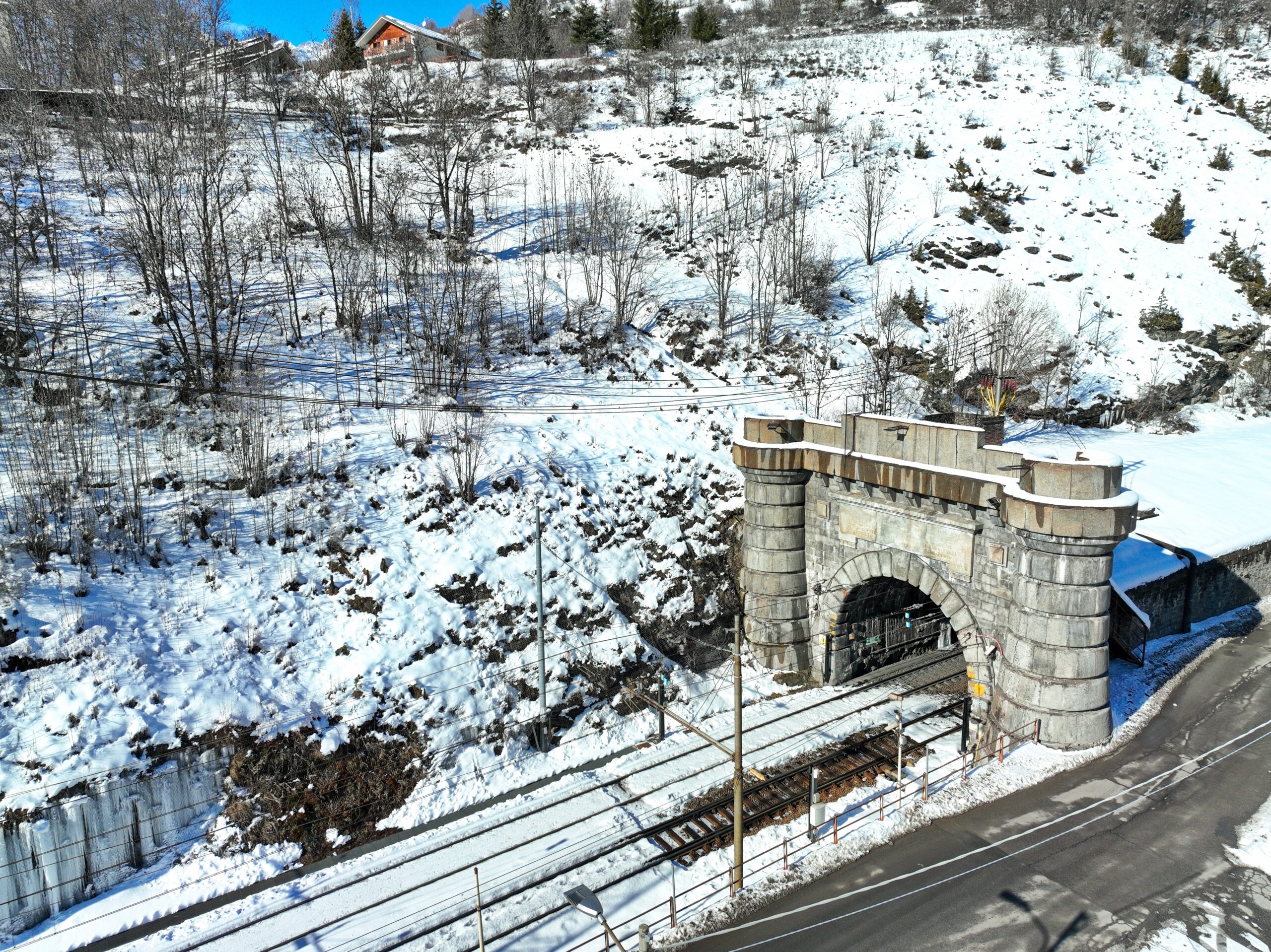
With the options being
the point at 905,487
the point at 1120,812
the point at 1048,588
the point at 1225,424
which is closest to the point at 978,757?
the point at 1120,812

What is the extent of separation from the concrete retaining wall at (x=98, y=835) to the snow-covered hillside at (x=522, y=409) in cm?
50

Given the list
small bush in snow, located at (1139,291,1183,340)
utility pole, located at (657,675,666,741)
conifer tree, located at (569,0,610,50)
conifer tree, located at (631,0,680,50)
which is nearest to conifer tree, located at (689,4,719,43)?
conifer tree, located at (631,0,680,50)

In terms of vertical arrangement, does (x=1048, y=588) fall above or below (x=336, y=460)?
below

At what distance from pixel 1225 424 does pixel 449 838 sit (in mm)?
42596

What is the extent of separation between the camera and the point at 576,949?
1195cm

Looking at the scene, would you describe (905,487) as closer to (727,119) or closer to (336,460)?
(336,460)

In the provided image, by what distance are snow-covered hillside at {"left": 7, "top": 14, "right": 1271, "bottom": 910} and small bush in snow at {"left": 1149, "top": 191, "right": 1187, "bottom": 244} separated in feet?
4.65

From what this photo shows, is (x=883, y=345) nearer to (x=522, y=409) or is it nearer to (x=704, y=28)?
(x=522, y=409)

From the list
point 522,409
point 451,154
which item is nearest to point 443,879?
point 522,409

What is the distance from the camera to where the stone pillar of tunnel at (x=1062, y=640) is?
14.7 m

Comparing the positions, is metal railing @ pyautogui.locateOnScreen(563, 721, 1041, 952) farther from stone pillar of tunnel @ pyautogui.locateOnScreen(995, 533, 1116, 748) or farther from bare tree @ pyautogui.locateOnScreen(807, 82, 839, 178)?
bare tree @ pyautogui.locateOnScreen(807, 82, 839, 178)

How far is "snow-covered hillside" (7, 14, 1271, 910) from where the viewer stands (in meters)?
16.9

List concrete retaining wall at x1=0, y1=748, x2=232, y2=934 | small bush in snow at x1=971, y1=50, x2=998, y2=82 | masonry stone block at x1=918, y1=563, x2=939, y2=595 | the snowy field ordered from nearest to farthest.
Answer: the snowy field, concrete retaining wall at x1=0, y1=748, x2=232, y2=934, masonry stone block at x1=918, y1=563, x2=939, y2=595, small bush in snow at x1=971, y1=50, x2=998, y2=82

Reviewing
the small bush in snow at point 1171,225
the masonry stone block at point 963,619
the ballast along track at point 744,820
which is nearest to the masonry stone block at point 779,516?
the masonry stone block at point 963,619
